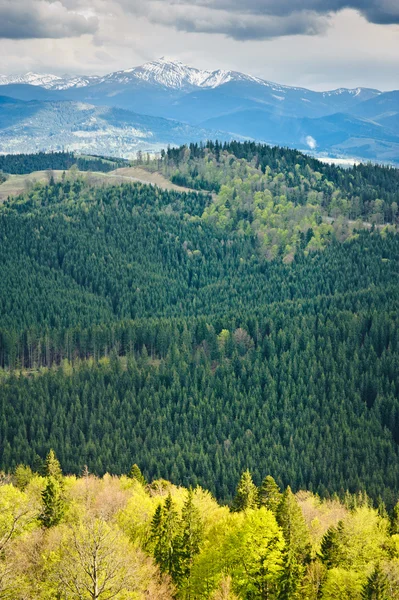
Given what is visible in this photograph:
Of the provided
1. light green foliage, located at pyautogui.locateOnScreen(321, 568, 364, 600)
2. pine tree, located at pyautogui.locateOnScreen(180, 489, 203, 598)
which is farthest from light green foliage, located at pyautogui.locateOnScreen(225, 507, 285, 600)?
pine tree, located at pyautogui.locateOnScreen(180, 489, 203, 598)

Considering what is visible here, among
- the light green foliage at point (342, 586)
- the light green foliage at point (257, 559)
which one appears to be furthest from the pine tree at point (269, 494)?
the light green foliage at point (257, 559)

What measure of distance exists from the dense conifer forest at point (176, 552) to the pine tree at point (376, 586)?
0.29 ft

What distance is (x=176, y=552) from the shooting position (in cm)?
7556

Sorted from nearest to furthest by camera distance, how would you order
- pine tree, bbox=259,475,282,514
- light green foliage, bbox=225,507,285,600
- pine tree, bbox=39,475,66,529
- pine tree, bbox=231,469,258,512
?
light green foliage, bbox=225,507,285,600 → pine tree, bbox=39,475,66,529 → pine tree, bbox=259,475,282,514 → pine tree, bbox=231,469,258,512

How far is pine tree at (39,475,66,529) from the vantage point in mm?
80562

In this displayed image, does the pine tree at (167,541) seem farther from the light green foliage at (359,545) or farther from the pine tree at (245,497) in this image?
the pine tree at (245,497)

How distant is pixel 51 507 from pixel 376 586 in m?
37.0

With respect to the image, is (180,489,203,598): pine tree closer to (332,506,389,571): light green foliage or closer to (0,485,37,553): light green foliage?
(332,506,389,571): light green foliage

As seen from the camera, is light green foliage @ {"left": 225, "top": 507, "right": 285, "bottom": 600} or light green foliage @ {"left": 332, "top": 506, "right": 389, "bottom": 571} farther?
light green foliage @ {"left": 332, "top": 506, "right": 389, "bottom": 571}

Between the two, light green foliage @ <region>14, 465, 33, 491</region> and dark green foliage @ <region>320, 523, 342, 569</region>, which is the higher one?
dark green foliage @ <region>320, 523, 342, 569</region>

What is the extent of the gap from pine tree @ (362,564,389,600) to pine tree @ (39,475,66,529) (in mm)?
35090

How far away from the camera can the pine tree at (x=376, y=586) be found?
63.8 metres

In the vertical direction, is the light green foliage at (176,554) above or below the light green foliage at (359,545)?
above

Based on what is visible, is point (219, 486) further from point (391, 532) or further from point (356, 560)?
point (356, 560)
